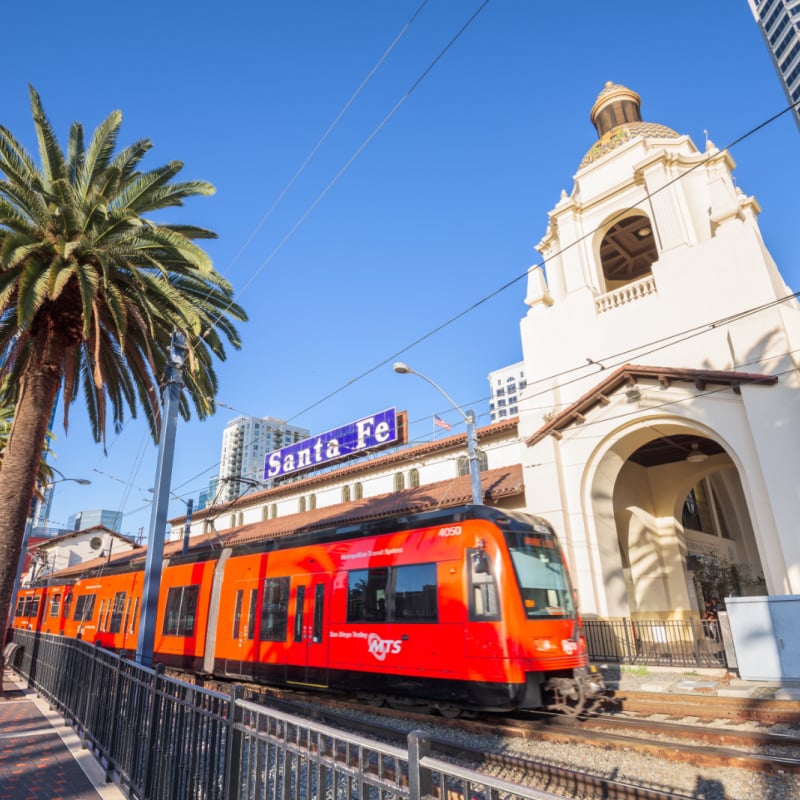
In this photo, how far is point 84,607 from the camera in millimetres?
21812

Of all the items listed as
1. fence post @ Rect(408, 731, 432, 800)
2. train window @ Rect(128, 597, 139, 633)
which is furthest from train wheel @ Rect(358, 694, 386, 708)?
train window @ Rect(128, 597, 139, 633)

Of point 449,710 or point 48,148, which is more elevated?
point 48,148

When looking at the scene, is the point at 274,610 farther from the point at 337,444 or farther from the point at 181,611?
the point at 337,444

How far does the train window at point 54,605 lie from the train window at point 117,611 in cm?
702

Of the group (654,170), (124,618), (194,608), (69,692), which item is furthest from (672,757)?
(654,170)

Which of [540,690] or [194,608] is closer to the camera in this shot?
[540,690]

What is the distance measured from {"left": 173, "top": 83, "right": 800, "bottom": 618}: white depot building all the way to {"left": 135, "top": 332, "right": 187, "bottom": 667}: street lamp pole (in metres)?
11.3

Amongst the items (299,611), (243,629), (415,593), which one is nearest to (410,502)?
(243,629)

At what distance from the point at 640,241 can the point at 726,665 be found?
734 inches

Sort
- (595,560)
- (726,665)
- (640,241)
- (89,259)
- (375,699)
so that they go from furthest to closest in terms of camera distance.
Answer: (640,241), (595,560), (726,665), (89,259), (375,699)

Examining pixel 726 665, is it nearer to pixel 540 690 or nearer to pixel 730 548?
pixel 540 690

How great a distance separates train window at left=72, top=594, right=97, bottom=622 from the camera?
69.6 ft

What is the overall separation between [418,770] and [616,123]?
3061cm

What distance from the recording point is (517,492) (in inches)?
797
